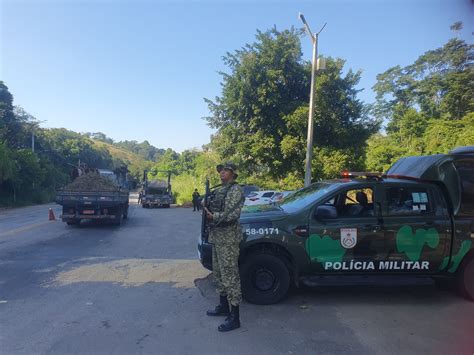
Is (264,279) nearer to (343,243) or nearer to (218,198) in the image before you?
(343,243)

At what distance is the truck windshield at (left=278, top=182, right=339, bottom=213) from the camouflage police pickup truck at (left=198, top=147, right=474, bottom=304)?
0.11m

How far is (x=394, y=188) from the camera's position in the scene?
18.7 ft

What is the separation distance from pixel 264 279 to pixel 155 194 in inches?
1112

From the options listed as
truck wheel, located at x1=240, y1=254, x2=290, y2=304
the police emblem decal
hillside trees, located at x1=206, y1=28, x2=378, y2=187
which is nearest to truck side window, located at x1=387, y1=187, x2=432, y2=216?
the police emblem decal

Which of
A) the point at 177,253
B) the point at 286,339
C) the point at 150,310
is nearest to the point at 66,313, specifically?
the point at 150,310

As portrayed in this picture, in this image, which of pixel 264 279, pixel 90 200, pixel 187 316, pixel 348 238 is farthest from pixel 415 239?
pixel 90 200

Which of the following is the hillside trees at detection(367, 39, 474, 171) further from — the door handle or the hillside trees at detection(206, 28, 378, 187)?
the door handle

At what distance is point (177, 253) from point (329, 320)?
4.86 m

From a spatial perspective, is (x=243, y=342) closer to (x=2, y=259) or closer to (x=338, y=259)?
(x=338, y=259)

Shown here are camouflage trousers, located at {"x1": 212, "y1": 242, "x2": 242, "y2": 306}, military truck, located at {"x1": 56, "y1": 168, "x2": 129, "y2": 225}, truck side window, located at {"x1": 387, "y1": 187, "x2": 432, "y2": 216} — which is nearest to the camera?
camouflage trousers, located at {"x1": 212, "y1": 242, "x2": 242, "y2": 306}

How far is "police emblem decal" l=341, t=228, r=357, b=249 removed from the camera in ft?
17.9

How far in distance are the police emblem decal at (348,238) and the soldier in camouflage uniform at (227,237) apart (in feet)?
4.95

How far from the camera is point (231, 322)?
15.0ft

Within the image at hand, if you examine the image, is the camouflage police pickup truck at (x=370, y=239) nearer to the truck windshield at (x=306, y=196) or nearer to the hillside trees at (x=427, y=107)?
the truck windshield at (x=306, y=196)
